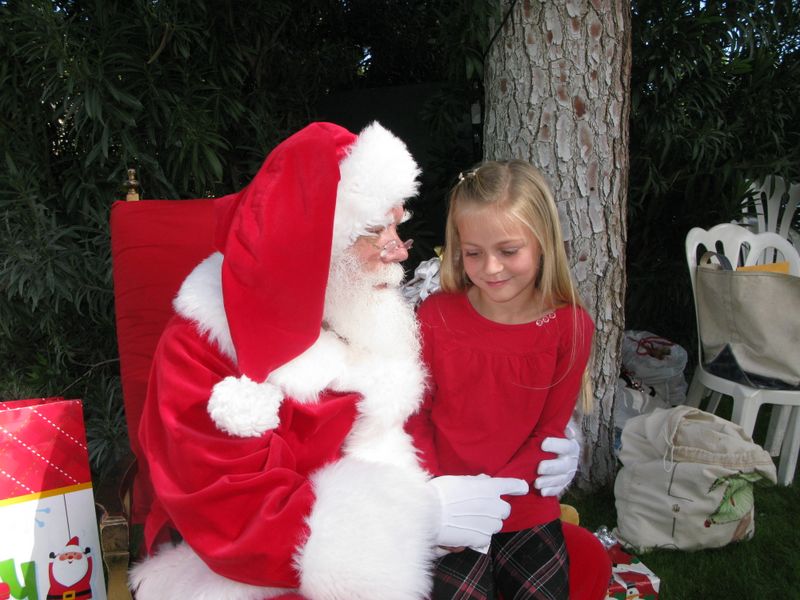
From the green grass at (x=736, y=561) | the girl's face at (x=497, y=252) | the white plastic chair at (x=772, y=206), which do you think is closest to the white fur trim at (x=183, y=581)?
the girl's face at (x=497, y=252)

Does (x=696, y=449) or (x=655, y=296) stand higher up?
(x=655, y=296)

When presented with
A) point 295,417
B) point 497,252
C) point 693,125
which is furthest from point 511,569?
point 693,125

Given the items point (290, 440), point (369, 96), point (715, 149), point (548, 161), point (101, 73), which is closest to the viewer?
point (290, 440)

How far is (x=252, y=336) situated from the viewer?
3.62 ft

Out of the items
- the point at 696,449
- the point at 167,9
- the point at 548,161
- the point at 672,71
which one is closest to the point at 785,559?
the point at 696,449

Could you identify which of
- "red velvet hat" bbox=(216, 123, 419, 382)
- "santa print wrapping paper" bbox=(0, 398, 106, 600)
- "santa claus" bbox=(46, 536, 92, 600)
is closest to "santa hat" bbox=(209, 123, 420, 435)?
"red velvet hat" bbox=(216, 123, 419, 382)

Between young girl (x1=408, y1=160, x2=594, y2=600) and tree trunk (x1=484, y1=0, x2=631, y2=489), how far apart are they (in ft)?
2.23

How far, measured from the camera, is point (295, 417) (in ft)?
4.08

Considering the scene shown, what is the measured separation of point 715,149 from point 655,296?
0.89 metres

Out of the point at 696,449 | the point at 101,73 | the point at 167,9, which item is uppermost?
the point at 167,9

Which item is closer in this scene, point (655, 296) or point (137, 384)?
point (137, 384)

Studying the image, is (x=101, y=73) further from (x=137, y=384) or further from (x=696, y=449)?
(x=696, y=449)

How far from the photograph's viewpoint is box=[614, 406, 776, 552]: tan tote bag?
6.97 ft

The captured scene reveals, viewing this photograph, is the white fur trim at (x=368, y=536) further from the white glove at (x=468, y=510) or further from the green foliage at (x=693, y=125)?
the green foliage at (x=693, y=125)
